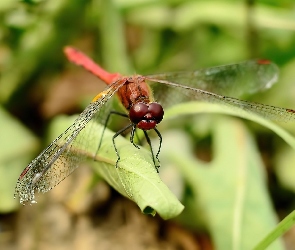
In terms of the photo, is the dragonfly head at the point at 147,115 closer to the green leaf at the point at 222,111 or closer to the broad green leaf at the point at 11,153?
the green leaf at the point at 222,111

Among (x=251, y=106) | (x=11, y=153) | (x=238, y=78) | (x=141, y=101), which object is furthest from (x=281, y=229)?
(x=11, y=153)

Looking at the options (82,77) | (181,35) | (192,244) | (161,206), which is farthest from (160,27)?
(161,206)

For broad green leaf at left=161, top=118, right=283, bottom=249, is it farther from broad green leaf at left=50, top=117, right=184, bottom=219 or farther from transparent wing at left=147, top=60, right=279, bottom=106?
broad green leaf at left=50, top=117, right=184, bottom=219

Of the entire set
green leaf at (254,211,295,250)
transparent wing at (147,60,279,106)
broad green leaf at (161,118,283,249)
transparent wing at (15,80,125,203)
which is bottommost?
broad green leaf at (161,118,283,249)

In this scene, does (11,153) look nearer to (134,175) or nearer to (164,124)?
(164,124)

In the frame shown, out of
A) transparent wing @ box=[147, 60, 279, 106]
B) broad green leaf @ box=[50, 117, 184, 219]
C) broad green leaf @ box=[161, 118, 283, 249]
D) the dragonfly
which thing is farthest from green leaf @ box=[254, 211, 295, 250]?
transparent wing @ box=[147, 60, 279, 106]

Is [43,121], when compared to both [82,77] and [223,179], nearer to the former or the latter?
[82,77]
